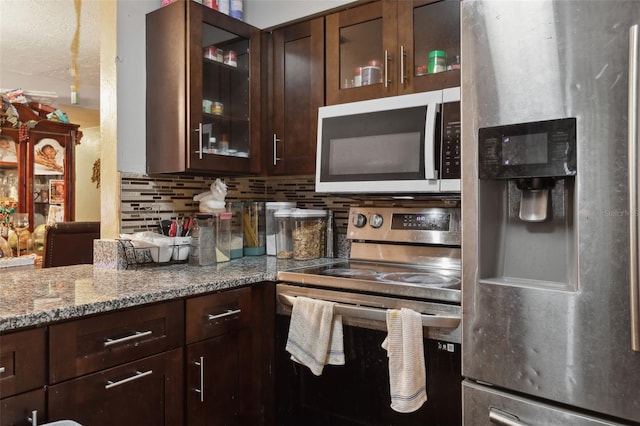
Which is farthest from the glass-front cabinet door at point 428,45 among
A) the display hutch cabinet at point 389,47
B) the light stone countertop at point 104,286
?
the light stone countertop at point 104,286

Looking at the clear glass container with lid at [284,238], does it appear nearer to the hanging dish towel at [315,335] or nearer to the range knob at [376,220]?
the range knob at [376,220]

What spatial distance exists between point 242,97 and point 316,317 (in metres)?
1.15

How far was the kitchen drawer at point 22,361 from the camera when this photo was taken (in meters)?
1.12

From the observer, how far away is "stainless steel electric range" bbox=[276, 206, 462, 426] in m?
1.46

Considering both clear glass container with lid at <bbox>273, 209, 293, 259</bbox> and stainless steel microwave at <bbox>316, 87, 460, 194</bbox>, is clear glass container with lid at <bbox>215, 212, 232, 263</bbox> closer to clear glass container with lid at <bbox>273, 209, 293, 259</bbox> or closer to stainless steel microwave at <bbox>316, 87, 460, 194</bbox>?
clear glass container with lid at <bbox>273, 209, 293, 259</bbox>

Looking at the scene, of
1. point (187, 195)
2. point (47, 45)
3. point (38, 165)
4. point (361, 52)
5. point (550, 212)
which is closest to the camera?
point (550, 212)

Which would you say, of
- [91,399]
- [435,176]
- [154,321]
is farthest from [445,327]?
[91,399]

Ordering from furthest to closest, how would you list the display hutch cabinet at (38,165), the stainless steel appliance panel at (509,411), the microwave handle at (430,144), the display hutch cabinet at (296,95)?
1. the display hutch cabinet at (38,165)
2. the display hutch cabinet at (296,95)
3. the microwave handle at (430,144)
4. the stainless steel appliance panel at (509,411)

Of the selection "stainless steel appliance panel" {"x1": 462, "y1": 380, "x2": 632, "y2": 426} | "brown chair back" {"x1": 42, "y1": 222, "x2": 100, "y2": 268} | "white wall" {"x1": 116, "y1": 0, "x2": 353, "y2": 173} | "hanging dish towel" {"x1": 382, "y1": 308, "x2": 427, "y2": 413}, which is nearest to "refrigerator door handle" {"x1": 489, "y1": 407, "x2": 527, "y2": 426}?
"stainless steel appliance panel" {"x1": 462, "y1": 380, "x2": 632, "y2": 426}

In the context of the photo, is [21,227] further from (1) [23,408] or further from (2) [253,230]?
(1) [23,408]

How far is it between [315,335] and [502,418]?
2.23 feet

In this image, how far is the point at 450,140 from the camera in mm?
1700

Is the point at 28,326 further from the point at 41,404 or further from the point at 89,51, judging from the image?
the point at 89,51

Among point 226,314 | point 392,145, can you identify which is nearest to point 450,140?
point 392,145
